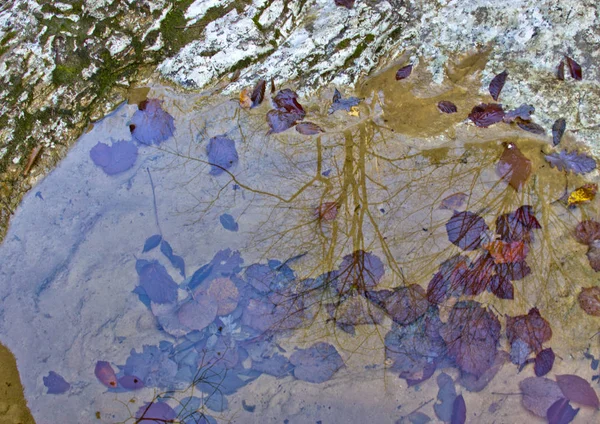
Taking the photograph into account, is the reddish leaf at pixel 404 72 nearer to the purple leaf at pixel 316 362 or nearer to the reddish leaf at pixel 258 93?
the reddish leaf at pixel 258 93

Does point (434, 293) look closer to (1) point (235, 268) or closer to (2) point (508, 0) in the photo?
(1) point (235, 268)

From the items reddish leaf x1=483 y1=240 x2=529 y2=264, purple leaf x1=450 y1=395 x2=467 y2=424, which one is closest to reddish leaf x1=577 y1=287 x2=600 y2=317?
reddish leaf x1=483 y1=240 x2=529 y2=264

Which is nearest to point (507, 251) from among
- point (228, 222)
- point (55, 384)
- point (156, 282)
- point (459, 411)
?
point (459, 411)

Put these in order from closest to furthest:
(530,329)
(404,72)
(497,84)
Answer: (530,329) < (497,84) < (404,72)

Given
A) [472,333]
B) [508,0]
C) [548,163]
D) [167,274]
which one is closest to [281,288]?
[167,274]

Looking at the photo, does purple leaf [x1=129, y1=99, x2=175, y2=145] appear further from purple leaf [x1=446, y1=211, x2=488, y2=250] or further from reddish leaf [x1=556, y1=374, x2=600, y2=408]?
reddish leaf [x1=556, y1=374, x2=600, y2=408]

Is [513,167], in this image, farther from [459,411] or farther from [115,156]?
[115,156]

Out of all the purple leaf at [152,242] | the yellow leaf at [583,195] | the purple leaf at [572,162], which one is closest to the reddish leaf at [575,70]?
the purple leaf at [572,162]
